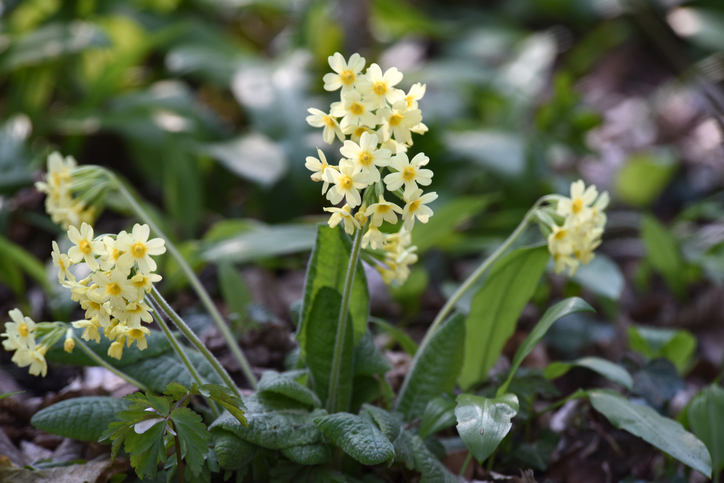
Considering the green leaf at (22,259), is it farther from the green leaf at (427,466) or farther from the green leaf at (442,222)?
the green leaf at (427,466)

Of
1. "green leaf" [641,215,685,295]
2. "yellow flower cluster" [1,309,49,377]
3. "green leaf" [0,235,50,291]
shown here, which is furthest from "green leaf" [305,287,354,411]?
"green leaf" [641,215,685,295]

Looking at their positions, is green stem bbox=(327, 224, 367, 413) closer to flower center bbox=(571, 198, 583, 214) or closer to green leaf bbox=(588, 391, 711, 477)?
flower center bbox=(571, 198, 583, 214)

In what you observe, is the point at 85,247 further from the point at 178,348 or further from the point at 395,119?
the point at 395,119

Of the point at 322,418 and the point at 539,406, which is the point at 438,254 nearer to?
the point at 539,406

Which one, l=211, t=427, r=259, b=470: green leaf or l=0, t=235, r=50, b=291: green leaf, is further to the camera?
l=0, t=235, r=50, b=291: green leaf

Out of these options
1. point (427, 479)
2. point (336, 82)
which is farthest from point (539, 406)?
point (336, 82)

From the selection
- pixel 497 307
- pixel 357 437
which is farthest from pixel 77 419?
pixel 497 307
